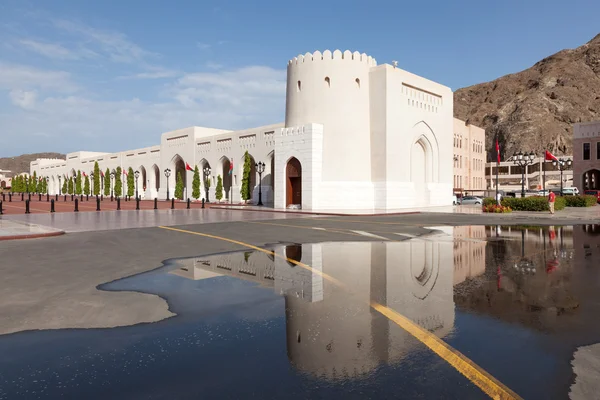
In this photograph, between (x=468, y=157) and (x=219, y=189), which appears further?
(x=468, y=157)

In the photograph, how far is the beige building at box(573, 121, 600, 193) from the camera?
176 feet

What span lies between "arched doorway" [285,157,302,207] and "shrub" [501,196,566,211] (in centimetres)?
1466

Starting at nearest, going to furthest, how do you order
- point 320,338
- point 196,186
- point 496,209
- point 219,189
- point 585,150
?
point 320,338, point 496,209, point 219,189, point 196,186, point 585,150

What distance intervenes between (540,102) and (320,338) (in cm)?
14969

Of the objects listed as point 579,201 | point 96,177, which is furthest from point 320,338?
point 96,177

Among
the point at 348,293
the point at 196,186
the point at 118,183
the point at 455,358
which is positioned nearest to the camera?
the point at 455,358

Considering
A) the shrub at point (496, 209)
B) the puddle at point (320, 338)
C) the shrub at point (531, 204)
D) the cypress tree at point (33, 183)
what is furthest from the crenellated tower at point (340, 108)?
the cypress tree at point (33, 183)

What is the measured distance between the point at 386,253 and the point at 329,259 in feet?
5.24

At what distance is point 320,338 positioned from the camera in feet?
13.2

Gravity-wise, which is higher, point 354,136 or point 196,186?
point 354,136

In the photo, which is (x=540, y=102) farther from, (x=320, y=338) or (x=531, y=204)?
(x=320, y=338)

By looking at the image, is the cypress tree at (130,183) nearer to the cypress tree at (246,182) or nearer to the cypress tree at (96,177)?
the cypress tree at (96,177)

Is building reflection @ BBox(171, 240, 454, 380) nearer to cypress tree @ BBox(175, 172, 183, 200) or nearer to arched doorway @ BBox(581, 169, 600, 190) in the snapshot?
cypress tree @ BBox(175, 172, 183, 200)

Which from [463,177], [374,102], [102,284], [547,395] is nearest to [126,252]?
[102,284]
